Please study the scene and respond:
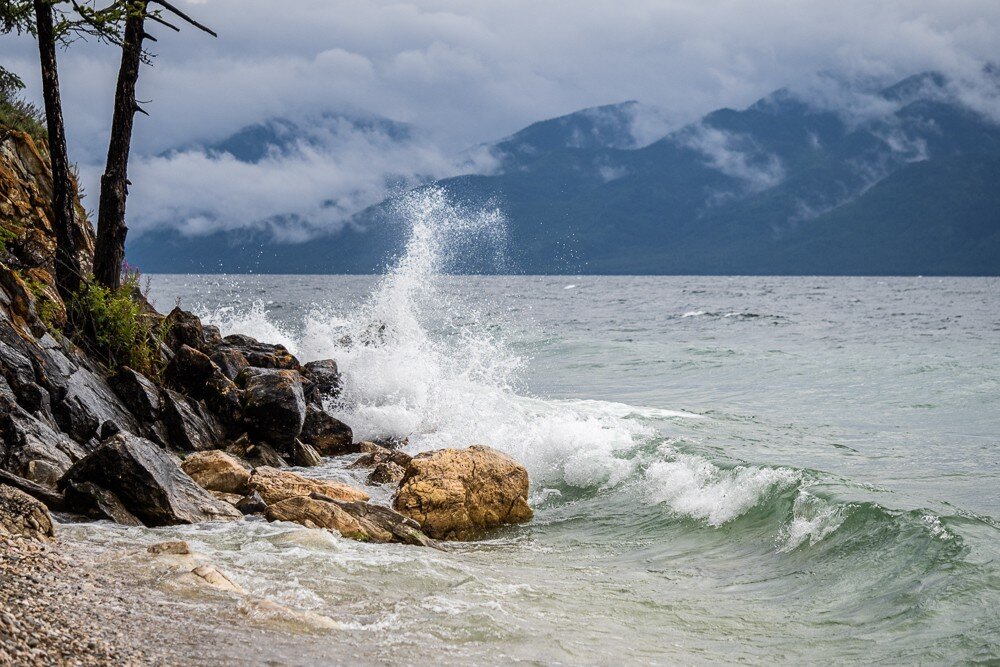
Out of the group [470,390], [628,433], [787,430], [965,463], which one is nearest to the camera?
[965,463]

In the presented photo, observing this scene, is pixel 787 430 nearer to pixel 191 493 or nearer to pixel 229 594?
pixel 191 493

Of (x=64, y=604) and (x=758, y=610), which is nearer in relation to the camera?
(x=64, y=604)

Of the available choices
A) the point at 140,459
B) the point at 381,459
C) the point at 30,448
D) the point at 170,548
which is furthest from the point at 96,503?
the point at 381,459

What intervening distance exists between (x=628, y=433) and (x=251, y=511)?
8.15 meters

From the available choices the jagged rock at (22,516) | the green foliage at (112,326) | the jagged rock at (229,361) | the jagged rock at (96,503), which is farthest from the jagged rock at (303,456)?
the jagged rock at (22,516)

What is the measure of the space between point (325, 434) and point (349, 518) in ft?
20.3

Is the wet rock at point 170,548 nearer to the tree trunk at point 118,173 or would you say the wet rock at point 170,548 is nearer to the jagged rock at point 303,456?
the jagged rock at point 303,456

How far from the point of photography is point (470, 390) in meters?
20.3

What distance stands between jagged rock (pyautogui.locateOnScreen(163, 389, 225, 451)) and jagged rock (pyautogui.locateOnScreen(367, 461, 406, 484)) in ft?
8.09

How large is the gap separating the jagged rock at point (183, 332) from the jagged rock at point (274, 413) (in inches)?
100

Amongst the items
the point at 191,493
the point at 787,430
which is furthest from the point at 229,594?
the point at 787,430

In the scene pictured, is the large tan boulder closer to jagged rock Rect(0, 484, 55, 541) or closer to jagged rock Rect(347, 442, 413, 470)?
jagged rock Rect(347, 442, 413, 470)

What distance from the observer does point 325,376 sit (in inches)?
805

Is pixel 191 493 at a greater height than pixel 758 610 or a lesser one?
greater
